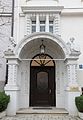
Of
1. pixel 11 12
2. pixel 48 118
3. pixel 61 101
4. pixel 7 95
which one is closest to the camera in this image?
pixel 48 118

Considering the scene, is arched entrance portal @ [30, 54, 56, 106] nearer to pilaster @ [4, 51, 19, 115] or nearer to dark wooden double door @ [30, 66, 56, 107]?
dark wooden double door @ [30, 66, 56, 107]

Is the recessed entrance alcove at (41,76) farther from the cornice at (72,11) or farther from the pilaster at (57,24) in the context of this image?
the cornice at (72,11)

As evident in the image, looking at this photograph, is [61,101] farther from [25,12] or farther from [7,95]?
[25,12]

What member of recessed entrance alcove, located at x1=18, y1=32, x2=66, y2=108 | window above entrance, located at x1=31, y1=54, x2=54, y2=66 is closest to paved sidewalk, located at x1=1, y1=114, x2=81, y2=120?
recessed entrance alcove, located at x1=18, y1=32, x2=66, y2=108

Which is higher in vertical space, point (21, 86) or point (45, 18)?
point (45, 18)

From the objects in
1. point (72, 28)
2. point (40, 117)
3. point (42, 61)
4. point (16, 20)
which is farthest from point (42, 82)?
point (16, 20)

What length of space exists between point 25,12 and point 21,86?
15.4 feet

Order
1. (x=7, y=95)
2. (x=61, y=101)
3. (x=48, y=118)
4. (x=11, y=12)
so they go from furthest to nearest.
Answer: (x=11, y=12) → (x=61, y=101) → (x=7, y=95) → (x=48, y=118)

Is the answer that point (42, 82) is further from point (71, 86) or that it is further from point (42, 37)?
point (42, 37)

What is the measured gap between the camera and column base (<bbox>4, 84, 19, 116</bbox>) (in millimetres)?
12328

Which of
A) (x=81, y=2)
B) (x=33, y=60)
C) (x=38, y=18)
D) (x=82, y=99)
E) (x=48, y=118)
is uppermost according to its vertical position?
(x=81, y=2)

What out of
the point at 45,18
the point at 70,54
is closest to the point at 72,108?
the point at 70,54

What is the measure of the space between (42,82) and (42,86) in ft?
0.85

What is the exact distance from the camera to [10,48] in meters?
12.9
